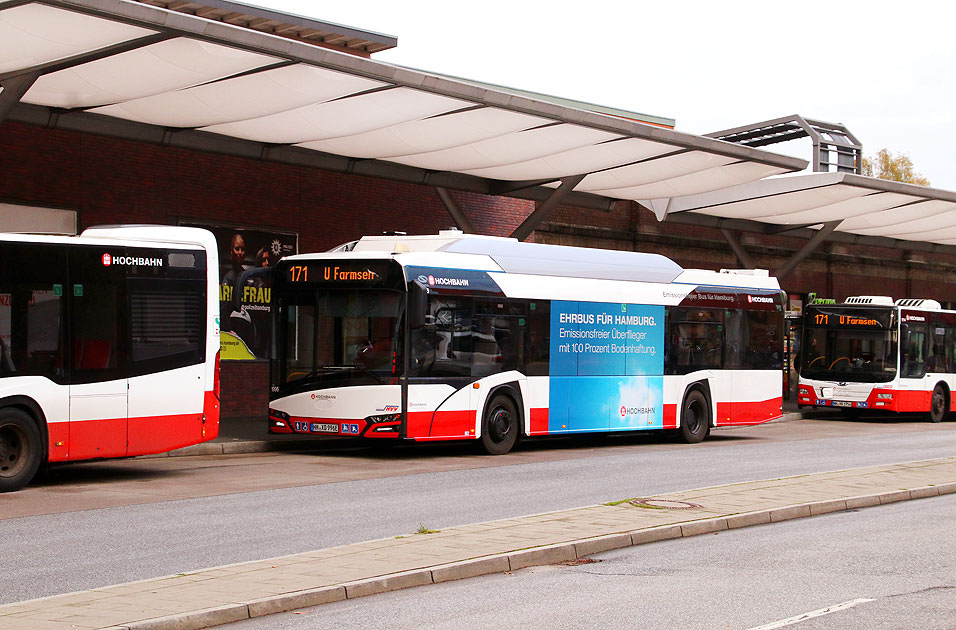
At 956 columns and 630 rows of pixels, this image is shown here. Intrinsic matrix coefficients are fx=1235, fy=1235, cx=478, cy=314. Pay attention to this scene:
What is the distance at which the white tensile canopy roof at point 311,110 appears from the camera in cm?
1567

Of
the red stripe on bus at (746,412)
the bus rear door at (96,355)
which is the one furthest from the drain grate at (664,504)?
the red stripe on bus at (746,412)

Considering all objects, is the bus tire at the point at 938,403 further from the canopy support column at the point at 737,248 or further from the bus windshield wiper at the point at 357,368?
the bus windshield wiper at the point at 357,368

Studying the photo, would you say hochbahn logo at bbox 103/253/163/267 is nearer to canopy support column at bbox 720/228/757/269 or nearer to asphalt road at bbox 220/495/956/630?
asphalt road at bbox 220/495/956/630

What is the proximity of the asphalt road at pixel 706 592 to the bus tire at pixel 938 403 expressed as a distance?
72.3ft

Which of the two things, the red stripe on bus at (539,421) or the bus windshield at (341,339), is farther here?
the red stripe on bus at (539,421)

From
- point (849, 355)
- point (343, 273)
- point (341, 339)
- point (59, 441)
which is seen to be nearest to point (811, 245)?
point (849, 355)

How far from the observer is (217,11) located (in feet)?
98.1

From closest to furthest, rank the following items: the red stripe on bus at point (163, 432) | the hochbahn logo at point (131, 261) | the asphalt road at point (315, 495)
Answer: the asphalt road at point (315, 495), the hochbahn logo at point (131, 261), the red stripe on bus at point (163, 432)

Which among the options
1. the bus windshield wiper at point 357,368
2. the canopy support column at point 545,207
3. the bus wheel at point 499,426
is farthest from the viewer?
the canopy support column at point 545,207

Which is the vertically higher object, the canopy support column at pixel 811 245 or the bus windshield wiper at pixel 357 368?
the canopy support column at pixel 811 245

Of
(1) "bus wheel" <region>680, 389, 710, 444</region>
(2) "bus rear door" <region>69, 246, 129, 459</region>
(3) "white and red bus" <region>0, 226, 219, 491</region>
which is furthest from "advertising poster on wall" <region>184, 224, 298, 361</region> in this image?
(2) "bus rear door" <region>69, 246, 129, 459</region>

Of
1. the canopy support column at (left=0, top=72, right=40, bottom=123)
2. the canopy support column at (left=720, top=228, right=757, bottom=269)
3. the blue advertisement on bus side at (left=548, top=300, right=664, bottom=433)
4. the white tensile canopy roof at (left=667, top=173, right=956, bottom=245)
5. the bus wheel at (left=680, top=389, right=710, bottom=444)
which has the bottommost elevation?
the bus wheel at (left=680, top=389, right=710, bottom=444)

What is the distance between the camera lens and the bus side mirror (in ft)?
57.5

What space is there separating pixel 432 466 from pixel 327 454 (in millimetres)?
2426
